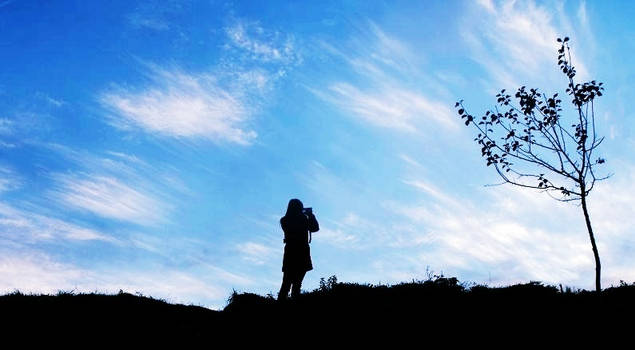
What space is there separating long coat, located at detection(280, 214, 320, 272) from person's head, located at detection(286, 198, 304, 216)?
102 mm

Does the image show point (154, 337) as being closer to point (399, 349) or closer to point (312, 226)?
point (312, 226)

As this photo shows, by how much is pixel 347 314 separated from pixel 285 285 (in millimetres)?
2116

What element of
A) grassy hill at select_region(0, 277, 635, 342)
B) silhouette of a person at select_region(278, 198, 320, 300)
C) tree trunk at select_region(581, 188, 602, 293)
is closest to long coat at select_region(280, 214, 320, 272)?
silhouette of a person at select_region(278, 198, 320, 300)

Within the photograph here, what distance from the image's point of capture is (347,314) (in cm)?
1087

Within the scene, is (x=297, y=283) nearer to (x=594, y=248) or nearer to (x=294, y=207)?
(x=294, y=207)

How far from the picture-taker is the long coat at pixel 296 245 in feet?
39.8

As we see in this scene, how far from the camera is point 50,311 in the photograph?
1234cm

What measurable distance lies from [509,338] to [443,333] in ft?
3.83

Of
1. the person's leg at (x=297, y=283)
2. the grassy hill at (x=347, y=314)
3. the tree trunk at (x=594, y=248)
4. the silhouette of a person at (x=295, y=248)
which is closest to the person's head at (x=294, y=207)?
the silhouette of a person at (x=295, y=248)

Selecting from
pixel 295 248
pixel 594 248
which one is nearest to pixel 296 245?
pixel 295 248

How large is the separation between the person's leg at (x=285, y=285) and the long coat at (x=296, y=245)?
0.47ft

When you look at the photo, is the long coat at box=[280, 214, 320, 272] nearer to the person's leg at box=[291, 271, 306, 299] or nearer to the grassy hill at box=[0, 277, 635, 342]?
the person's leg at box=[291, 271, 306, 299]

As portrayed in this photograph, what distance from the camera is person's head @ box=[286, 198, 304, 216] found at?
40.3 ft

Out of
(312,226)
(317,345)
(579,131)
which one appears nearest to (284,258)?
(312,226)
